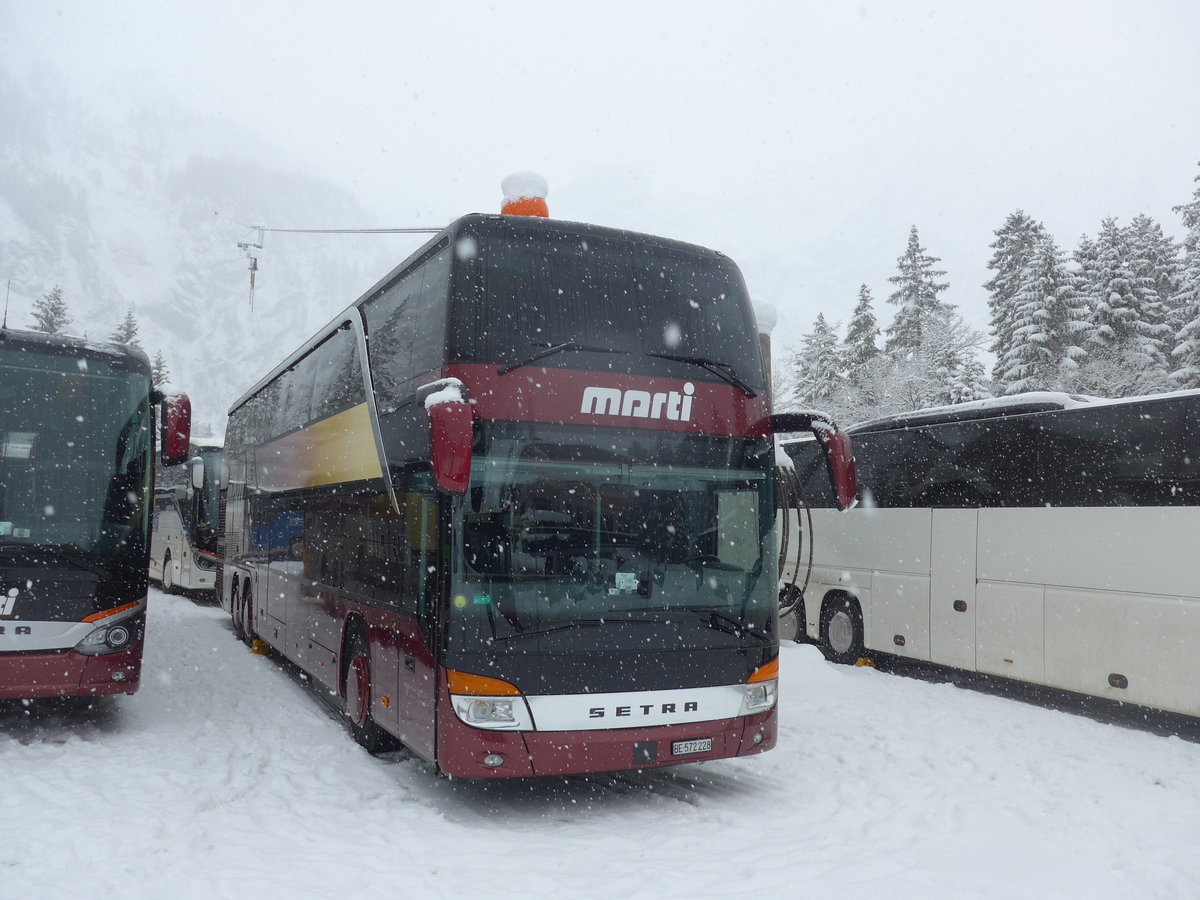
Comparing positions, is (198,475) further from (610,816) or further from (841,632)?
(841,632)

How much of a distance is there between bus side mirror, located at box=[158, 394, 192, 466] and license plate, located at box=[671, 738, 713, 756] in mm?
5808

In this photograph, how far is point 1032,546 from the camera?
11070 millimetres

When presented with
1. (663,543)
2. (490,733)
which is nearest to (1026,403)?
(663,543)

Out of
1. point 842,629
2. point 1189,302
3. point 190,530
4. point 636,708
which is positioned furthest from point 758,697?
point 1189,302

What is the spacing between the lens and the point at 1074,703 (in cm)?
1177

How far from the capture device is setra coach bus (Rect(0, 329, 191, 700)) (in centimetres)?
863

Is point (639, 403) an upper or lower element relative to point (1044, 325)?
lower

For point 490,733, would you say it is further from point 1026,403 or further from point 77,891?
point 1026,403

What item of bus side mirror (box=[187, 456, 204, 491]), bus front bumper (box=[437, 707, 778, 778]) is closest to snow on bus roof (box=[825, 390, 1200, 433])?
bus front bumper (box=[437, 707, 778, 778])

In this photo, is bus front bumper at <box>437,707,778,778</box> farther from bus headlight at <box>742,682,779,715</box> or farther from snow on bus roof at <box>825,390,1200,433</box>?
snow on bus roof at <box>825,390,1200,433</box>

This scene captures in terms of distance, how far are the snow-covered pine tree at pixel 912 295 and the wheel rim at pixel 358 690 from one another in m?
43.5

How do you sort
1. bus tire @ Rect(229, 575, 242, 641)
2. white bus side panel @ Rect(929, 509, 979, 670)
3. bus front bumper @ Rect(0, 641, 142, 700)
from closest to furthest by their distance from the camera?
bus front bumper @ Rect(0, 641, 142, 700) → white bus side panel @ Rect(929, 509, 979, 670) → bus tire @ Rect(229, 575, 242, 641)

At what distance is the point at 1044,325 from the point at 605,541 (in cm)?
3992

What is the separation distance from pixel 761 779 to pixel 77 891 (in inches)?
189
